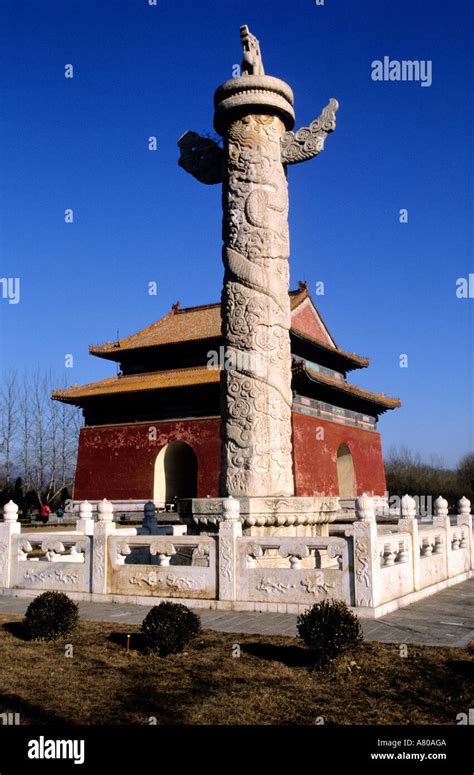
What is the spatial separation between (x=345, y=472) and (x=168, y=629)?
22.3 m

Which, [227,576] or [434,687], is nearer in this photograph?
[434,687]

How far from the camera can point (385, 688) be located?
14.0 feet

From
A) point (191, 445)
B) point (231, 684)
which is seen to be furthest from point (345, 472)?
point (231, 684)

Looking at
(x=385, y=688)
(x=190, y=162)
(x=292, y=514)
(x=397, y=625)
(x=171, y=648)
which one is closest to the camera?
(x=385, y=688)

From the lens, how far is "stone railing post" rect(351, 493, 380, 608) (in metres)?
6.44

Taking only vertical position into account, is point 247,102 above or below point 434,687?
above

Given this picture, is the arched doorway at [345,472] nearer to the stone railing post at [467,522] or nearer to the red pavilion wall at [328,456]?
the red pavilion wall at [328,456]

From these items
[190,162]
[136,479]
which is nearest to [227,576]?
[190,162]

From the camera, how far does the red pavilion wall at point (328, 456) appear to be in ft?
74.4

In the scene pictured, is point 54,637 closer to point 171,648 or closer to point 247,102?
point 171,648

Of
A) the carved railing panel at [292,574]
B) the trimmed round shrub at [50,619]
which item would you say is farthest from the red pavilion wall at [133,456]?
the trimmed round shrub at [50,619]

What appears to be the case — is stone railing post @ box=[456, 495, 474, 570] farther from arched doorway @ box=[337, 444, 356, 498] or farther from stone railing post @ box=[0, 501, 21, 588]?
arched doorway @ box=[337, 444, 356, 498]

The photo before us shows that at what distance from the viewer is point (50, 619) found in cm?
587

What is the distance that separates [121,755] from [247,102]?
7.79 meters
